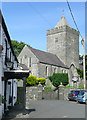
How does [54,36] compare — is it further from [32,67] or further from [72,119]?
[72,119]

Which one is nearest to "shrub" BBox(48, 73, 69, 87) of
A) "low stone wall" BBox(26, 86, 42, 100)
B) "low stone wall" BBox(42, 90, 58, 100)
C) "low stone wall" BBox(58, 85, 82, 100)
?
"low stone wall" BBox(42, 90, 58, 100)

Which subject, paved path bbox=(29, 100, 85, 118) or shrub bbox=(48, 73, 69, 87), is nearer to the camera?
paved path bbox=(29, 100, 85, 118)

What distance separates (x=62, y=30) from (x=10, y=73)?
43.0 meters

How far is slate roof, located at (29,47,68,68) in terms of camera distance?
44.2 metres

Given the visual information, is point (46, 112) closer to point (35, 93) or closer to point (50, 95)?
point (35, 93)

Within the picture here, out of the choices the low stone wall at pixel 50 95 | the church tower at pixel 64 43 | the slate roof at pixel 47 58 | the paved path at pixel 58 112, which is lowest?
the low stone wall at pixel 50 95

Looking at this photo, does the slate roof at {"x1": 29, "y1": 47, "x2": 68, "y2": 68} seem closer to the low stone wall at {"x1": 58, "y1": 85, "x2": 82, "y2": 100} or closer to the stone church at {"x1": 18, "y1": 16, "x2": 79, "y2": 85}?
the stone church at {"x1": 18, "y1": 16, "x2": 79, "y2": 85}

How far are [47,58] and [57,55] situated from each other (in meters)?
6.53

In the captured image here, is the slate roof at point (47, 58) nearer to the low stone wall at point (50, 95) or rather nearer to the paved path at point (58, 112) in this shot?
the low stone wall at point (50, 95)

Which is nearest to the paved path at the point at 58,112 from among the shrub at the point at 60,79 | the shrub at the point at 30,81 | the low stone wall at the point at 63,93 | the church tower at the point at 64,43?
the low stone wall at the point at 63,93

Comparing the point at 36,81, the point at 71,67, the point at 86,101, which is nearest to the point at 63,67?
the point at 71,67

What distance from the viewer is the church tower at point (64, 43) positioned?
169 ft

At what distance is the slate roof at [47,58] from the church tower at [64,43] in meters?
1.68

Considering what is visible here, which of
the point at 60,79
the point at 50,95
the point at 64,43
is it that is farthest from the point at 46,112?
the point at 64,43
